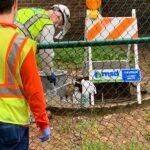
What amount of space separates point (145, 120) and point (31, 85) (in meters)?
2.85

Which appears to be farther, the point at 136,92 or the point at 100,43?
the point at 136,92

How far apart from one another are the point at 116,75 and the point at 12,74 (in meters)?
3.34

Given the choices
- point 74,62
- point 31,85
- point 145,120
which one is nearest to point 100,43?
point 31,85

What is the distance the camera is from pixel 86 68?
6.79 metres

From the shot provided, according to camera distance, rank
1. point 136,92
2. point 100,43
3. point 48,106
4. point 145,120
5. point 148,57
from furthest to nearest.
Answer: point 148,57 < point 136,92 < point 48,106 < point 145,120 < point 100,43

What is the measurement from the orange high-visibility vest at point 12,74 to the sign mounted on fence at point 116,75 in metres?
3.19

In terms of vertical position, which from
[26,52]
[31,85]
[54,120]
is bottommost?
[54,120]

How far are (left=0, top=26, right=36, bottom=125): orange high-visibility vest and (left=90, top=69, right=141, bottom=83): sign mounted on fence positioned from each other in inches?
125

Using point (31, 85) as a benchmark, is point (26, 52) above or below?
above

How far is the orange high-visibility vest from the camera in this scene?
2.88 meters

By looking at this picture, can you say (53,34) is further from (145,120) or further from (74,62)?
(74,62)

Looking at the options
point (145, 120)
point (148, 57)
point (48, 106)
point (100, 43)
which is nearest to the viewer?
point (100, 43)

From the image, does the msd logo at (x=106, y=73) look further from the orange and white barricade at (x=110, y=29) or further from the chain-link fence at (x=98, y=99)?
the orange and white barricade at (x=110, y=29)

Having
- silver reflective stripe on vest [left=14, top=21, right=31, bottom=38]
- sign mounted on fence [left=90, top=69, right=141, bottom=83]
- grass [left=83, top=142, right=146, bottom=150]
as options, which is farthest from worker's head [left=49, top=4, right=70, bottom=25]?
grass [left=83, top=142, right=146, bottom=150]
